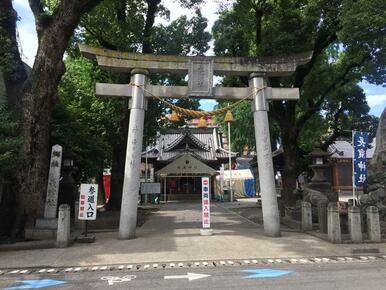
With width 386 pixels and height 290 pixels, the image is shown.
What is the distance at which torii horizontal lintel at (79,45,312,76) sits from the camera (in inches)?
552

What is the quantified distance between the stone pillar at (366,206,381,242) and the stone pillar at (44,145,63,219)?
32.3ft

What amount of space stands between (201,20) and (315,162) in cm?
978

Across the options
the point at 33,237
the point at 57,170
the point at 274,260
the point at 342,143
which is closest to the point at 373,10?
the point at 274,260

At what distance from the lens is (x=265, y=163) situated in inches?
561

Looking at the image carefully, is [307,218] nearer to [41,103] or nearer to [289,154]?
[289,154]

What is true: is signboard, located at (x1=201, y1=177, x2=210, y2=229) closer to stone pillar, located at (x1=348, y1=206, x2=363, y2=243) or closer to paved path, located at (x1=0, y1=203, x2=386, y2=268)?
paved path, located at (x1=0, y1=203, x2=386, y2=268)

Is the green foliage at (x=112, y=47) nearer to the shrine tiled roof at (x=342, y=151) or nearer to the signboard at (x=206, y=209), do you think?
the signboard at (x=206, y=209)

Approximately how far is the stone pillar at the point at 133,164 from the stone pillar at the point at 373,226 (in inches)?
282

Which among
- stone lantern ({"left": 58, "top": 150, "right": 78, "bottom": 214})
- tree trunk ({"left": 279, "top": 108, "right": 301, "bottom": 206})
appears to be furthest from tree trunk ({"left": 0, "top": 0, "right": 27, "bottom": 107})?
tree trunk ({"left": 279, "top": 108, "right": 301, "bottom": 206})

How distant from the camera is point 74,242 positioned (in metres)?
13.1

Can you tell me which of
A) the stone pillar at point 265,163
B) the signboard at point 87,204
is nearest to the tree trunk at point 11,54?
the signboard at point 87,204

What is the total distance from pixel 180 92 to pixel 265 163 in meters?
3.73

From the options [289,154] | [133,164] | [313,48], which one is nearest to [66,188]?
[133,164]

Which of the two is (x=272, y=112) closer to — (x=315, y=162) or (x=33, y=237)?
(x=315, y=162)
